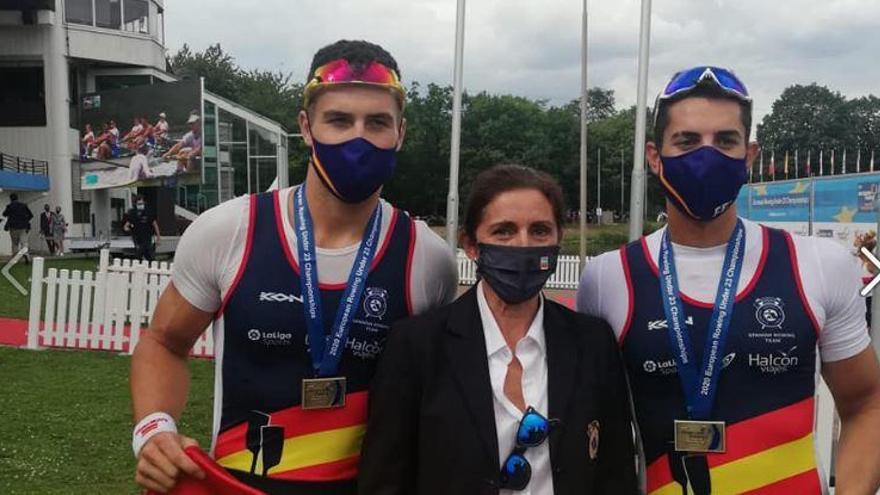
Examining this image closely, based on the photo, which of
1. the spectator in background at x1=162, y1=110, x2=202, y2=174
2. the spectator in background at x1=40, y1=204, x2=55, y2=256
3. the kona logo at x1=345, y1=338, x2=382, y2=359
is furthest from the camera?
the spectator in background at x1=162, y1=110, x2=202, y2=174

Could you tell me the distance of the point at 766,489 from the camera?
254 centimetres

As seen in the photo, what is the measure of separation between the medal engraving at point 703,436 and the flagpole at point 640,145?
17.9 feet

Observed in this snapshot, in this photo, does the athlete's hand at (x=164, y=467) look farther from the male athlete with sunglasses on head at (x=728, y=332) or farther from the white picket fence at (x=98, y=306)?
the white picket fence at (x=98, y=306)

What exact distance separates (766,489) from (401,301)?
1.30 metres

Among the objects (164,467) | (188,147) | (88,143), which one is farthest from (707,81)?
(88,143)

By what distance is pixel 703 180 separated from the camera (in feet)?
8.51

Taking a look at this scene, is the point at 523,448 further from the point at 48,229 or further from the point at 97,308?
the point at 48,229

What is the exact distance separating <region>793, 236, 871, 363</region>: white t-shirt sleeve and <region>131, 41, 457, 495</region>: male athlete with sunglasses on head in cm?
125

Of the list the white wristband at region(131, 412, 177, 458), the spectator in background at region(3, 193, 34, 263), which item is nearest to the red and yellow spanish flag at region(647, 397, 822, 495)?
the white wristband at region(131, 412, 177, 458)

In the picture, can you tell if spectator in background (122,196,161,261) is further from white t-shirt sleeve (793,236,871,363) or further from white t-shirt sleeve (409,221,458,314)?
Answer: white t-shirt sleeve (793,236,871,363)

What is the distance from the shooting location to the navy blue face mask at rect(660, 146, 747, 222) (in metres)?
2.60

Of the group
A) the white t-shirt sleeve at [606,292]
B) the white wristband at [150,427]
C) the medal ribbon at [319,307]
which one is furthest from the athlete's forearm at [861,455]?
the white wristband at [150,427]

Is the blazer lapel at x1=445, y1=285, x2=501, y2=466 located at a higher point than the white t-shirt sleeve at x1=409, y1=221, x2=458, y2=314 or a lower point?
lower

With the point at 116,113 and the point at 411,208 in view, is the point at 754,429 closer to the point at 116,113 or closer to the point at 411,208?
the point at 116,113
